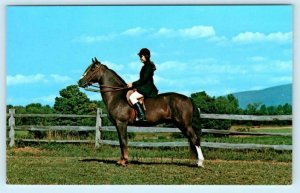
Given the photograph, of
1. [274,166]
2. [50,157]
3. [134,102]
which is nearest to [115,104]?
[134,102]

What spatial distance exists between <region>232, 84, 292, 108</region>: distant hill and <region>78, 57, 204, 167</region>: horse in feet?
2.83

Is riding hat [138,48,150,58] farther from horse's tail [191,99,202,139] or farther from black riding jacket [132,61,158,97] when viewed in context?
horse's tail [191,99,202,139]

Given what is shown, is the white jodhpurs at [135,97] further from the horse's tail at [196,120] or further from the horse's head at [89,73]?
the horse's tail at [196,120]

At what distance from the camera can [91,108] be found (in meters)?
18.9

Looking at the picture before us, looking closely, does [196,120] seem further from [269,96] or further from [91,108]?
[91,108]

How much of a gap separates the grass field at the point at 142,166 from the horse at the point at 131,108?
1.12 ft

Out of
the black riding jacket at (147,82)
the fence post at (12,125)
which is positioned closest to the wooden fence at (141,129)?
the fence post at (12,125)

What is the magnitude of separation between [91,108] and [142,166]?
1474 millimetres

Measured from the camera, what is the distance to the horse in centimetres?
1816

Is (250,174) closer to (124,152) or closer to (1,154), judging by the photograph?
(124,152)

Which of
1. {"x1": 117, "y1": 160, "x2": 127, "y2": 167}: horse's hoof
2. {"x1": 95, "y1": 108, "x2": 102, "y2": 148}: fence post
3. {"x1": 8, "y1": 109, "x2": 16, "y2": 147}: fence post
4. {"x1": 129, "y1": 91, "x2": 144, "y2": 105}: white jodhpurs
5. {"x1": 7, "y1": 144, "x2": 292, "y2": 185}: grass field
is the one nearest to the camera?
{"x1": 7, "y1": 144, "x2": 292, "y2": 185}: grass field

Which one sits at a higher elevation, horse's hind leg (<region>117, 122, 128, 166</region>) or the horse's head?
the horse's head

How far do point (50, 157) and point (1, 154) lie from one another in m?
1.11

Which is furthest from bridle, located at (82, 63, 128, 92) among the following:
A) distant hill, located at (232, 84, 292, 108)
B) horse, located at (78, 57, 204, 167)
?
distant hill, located at (232, 84, 292, 108)
